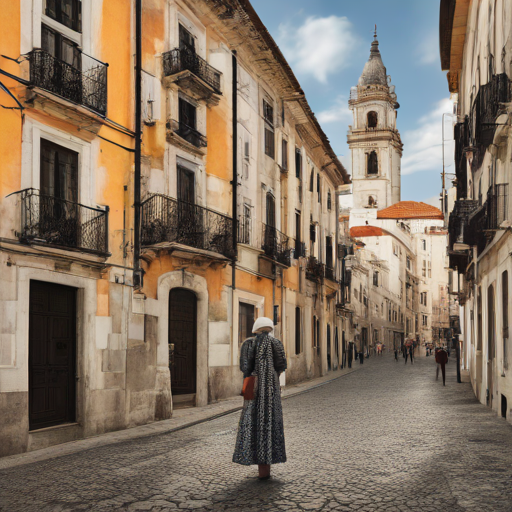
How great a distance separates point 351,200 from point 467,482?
260 ft

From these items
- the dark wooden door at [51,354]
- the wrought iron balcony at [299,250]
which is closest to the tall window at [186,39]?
the dark wooden door at [51,354]

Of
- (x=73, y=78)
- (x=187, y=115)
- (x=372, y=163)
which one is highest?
(x=372, y=163)

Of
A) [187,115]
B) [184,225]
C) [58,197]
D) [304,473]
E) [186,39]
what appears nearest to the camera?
[304,473]

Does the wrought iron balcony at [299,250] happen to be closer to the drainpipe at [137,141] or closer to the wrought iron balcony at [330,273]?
the wrought iron balcony at [330,273]

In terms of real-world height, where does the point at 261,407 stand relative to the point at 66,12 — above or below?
below

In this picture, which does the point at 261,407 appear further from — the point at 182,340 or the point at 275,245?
the point at 275,245

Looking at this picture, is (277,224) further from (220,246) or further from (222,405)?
(222,405)

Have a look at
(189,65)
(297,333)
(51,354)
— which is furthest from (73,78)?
(297,333)

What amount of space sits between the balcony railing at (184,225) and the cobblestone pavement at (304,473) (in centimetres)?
440

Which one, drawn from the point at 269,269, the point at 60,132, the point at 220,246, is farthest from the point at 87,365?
the point at 269,269

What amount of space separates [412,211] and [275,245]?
100 feet

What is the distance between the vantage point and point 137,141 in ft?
48.7

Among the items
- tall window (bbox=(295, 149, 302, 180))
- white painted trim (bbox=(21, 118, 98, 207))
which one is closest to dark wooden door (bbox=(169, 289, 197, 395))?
white painted trim (bbox=(21, 118, 98, 207))

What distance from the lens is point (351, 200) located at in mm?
85312
